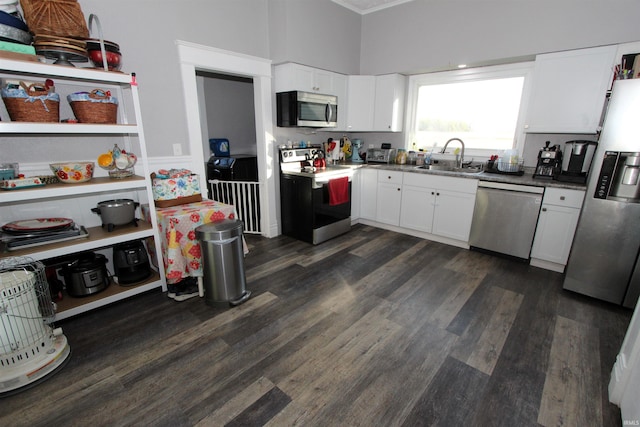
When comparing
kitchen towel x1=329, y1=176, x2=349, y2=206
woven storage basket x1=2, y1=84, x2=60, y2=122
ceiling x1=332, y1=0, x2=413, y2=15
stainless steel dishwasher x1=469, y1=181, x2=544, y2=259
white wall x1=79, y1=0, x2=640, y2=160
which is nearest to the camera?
woven storage basket x1=2, y1=84, x2=60, y2=122

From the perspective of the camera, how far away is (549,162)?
10.5 feet

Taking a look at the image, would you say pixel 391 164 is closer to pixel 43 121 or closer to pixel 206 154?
pixel 206 154

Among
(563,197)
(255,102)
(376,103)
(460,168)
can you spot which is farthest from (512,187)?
(255,102)

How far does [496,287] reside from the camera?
→ 2.85 m

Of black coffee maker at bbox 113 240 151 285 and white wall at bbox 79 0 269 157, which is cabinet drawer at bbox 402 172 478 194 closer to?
white wall at bbox 79 0 269 157

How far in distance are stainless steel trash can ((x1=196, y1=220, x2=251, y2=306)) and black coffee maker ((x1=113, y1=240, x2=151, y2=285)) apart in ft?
1.96

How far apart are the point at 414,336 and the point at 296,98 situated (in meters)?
2.83

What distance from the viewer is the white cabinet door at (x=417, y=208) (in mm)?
3869

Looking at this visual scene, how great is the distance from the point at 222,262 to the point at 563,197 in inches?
129

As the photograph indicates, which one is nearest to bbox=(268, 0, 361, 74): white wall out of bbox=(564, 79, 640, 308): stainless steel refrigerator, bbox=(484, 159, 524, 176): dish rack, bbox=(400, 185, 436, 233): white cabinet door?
bbox=(400, 185, 436, 233): white cabinet door

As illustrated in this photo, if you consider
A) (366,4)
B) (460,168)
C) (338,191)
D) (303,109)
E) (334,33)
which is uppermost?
(366,4)

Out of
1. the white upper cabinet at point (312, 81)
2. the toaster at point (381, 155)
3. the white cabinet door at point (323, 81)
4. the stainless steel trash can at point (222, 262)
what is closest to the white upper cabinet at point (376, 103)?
the white upper cabinet at point (312, 81)

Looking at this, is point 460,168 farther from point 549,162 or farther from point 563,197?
point 563,197

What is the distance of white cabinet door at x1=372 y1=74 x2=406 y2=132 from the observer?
430cm
